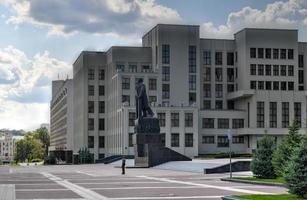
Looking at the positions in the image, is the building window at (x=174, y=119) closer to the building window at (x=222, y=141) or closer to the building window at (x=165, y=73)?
the building window at (x=165, y=73)

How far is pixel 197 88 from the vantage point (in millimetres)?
107438

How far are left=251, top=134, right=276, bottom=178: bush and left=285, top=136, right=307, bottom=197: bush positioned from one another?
1424 centimetres

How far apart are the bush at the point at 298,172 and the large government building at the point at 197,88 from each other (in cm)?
7939

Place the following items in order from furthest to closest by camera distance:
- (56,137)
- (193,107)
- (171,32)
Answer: (56,137)
(171,32)
(193,107)

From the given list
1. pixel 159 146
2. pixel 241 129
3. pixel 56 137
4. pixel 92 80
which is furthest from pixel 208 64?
pixel 56 137

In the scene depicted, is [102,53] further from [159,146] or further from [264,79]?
[159,146]

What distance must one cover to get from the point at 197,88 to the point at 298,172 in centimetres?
9016

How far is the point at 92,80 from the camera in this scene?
116812 mm

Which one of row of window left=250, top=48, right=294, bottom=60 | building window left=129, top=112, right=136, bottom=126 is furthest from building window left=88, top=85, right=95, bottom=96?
row of window left=250, top=48, right=294, bottom=60

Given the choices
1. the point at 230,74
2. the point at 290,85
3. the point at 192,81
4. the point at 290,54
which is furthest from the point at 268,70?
the point at 192,81

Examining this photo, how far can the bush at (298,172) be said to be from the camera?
17.4 meters

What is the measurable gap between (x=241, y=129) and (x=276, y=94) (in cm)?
829

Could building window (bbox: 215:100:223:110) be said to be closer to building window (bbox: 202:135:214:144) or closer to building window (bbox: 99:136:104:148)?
building window (bbox: 202:135:214:144)

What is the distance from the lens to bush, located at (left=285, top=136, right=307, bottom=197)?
1738cm
